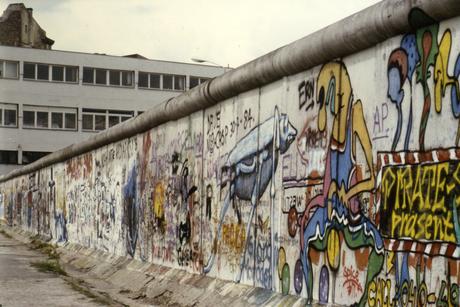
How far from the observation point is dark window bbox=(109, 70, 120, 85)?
64231 mm

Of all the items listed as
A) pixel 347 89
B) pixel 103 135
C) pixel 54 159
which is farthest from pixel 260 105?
pixel 54 159

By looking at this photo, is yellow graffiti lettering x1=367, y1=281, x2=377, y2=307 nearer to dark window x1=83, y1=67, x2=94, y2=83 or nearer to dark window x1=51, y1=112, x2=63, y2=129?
dark window x1=51, y1=112, x2=63, y2=129

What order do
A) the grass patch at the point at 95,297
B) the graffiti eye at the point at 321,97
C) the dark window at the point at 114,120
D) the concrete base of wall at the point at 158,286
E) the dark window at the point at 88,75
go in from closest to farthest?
the graffiti eye at the point at 321,97 → the concrete base of wall at the point at 158,286 → the grass patch at the point at 95,297 → the dark window at the point at 88,75 → the dark window at the point at 114,120

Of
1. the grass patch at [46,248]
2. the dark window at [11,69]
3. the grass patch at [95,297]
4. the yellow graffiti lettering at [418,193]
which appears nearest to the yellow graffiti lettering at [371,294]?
the yellow graffiti lettering at [418,193]

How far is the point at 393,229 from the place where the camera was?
22.3ft

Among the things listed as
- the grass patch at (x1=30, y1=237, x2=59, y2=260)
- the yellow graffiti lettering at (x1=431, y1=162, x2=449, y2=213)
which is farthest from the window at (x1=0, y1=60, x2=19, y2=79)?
the yellow graffiti lettering at (x1=431, y1=162, x2=449, y2=213)

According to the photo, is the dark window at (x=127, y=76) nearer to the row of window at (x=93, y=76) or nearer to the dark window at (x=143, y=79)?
the row of window at (x=93, y=76)

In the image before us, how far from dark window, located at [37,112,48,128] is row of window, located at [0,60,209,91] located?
8.80ft

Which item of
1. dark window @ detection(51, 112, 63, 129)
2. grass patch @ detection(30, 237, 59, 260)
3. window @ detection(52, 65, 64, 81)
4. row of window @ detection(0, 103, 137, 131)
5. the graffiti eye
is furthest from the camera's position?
dark window @ detection(51, 112, 63, 129)

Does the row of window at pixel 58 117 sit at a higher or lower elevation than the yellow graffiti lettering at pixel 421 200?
higher

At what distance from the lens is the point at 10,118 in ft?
201

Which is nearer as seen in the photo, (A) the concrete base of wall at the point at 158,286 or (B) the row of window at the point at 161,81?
(A) the concrete base of wall at the point at 158,286

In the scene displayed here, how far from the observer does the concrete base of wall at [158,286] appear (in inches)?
377

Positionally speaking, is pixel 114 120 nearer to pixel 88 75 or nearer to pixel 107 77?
pixel 107 77
